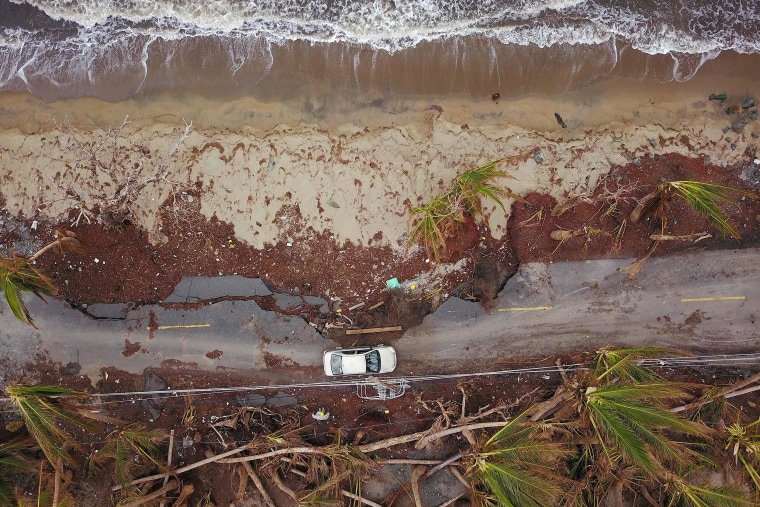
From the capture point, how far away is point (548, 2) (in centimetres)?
1142

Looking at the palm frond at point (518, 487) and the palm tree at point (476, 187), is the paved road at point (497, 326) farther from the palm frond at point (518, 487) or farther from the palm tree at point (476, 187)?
the palm frond at point (518, 487)

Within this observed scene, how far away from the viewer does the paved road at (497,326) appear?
1066cm

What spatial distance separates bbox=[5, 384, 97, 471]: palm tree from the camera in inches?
325

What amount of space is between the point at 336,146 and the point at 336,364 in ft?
16.2

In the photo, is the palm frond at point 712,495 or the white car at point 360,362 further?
the white car at point 360,362

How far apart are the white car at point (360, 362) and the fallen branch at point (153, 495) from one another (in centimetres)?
410

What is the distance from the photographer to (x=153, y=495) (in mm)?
9789

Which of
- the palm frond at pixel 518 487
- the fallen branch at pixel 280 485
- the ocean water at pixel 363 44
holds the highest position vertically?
the ocean water at pixel 363 44

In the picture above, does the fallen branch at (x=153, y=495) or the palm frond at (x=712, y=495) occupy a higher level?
the palm frond at (x=712, y=495)

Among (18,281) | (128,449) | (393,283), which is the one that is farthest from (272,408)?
(18,281)

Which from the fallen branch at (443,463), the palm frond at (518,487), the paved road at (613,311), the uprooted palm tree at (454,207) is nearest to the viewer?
the palm frond at (518,487)

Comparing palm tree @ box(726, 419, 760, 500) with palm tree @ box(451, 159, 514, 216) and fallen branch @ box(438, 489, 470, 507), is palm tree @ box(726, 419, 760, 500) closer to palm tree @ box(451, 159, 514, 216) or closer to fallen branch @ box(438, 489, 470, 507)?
fallen branch @ box(438, 489, 470, 507)

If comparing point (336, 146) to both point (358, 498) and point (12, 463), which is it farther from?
point (12, 463)

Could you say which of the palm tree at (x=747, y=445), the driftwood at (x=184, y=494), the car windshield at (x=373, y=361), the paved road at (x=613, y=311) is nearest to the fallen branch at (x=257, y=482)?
the driftwood at (x=184, y=494)
